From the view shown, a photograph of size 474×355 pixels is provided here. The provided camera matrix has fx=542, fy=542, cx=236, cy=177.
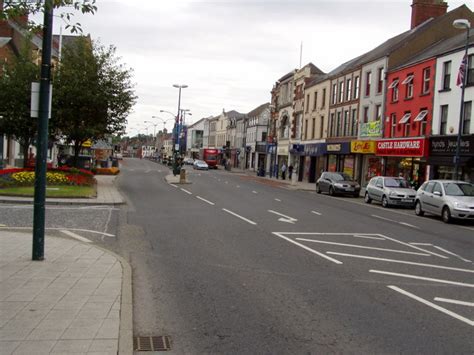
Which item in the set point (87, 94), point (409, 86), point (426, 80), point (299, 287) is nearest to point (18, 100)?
point (87, 94)

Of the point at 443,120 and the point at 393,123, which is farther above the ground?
the point at 393,123

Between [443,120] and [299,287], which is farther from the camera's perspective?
[443,120]

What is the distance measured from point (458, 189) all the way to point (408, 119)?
52.7 feet

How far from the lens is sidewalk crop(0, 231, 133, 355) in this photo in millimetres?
5051

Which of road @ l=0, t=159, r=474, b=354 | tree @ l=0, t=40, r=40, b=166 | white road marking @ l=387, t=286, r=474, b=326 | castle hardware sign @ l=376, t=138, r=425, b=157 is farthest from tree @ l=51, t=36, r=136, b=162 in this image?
white road marking @ l=387, t=286, r=474, b=326

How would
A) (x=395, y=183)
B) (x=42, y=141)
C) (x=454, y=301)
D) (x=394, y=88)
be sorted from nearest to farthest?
(x=454, y=301) → (x=42, y=141) → (x=395, y=183) → (x=394, y=88)

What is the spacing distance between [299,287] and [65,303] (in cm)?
334

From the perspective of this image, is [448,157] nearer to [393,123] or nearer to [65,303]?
[393,123]

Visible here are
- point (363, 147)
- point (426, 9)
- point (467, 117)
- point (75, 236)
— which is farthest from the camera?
point (426, 9)

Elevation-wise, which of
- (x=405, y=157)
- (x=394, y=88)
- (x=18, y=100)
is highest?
(x=394, y=88)

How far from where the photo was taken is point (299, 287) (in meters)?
7.95

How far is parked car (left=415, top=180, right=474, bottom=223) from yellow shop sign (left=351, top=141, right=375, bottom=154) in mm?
18090

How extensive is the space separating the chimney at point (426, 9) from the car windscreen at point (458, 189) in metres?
26.1

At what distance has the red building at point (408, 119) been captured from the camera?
3381 centimetres
